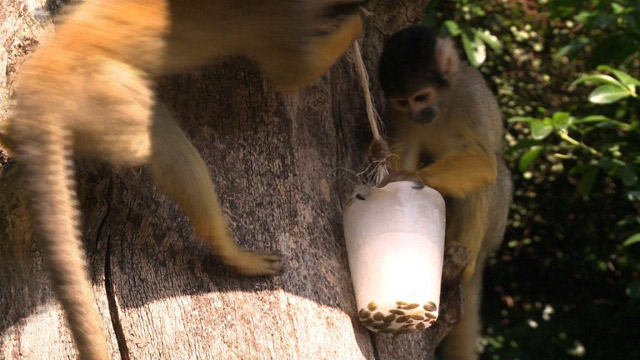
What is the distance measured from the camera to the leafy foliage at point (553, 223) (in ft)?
25.2

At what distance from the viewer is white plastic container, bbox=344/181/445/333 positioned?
3910 mm

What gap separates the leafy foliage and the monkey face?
8.29ft

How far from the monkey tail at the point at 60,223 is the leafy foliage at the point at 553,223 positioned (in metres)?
4.29

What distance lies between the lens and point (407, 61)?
15.0 ft

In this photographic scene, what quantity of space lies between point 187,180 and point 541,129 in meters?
2.78

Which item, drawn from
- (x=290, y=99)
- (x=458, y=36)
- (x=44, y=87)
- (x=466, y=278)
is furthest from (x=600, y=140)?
(x=44, y=87)

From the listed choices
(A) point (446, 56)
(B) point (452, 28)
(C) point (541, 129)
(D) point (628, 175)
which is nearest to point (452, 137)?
(A) point (446, 56)

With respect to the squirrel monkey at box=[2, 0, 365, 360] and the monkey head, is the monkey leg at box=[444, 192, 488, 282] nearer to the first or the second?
the monkey head

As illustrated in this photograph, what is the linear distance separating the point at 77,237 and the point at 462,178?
2.08m

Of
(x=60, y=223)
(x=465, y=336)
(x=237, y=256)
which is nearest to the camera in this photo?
(x=60, y=223)

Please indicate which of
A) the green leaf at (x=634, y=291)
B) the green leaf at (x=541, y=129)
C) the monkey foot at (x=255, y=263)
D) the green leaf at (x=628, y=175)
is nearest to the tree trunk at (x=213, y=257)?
the monkey foot at (x=255, y=263)

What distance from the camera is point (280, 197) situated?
168 inches

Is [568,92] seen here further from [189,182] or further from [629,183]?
[189,182]

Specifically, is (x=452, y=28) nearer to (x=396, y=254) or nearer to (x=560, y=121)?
(x=560, y=121)
